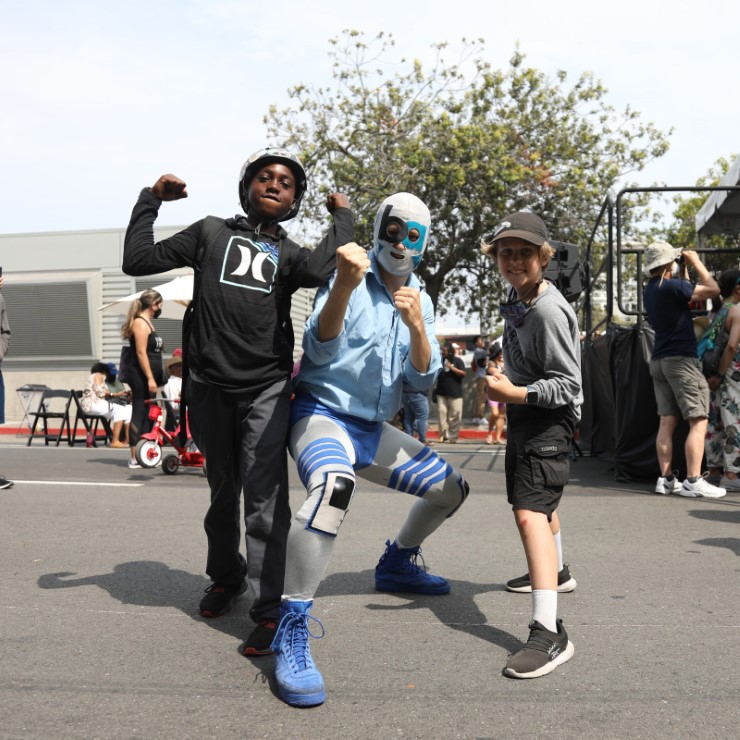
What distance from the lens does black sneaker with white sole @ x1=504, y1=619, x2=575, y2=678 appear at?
10.9 feet

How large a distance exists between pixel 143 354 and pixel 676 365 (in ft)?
17.2

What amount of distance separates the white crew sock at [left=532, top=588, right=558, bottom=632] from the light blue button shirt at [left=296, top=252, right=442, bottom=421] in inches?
35.1

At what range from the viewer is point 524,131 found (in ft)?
81.3

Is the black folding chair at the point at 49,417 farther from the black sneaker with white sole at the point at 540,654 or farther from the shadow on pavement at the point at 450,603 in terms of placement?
the black sneaker with white sole at the point at 540,654

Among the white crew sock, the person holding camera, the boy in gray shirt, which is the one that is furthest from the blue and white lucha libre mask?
the person holding camera

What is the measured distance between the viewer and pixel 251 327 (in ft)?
12.0

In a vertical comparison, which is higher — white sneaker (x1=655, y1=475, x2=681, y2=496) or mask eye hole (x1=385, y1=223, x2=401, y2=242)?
mask eye hole (x1=385, y1=223, x2=401, y2=242)

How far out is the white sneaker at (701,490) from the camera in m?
7.71

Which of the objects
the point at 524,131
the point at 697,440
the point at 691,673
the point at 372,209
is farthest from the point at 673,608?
the point at 524,131

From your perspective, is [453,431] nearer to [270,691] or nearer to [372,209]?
[372,209]

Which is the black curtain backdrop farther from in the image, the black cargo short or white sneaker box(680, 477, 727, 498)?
the black cargo short

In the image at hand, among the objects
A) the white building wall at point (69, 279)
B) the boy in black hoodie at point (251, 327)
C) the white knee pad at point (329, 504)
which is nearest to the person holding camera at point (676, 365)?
the boy in black hoodie at point (251, 327)

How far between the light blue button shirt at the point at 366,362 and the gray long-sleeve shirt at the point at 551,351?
38 centimetres

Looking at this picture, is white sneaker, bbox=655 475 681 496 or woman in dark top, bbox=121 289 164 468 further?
woman in dark top, bbox=121 289 164 468
